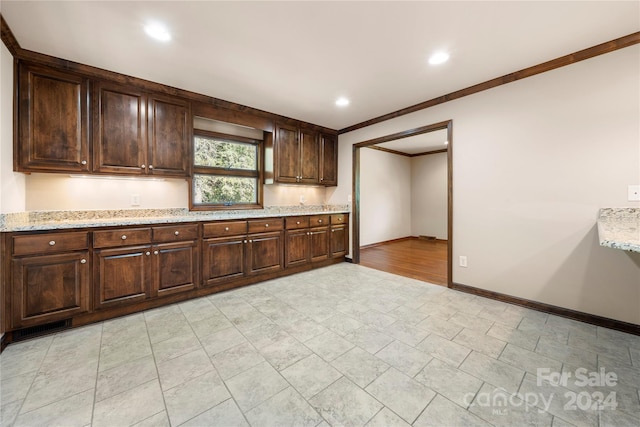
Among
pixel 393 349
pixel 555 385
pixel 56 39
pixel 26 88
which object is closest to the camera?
pixel 555 385

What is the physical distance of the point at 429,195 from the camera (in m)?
6.99

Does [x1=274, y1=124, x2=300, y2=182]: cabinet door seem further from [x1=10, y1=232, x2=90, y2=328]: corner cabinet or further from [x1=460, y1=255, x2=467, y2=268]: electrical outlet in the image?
[x1=460, y1=255, x2=467, y2=268]: electrical outlet

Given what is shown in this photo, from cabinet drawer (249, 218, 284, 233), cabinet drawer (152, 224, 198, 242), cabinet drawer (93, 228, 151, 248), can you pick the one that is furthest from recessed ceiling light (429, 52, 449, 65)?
cabinet drawer (93, 228, 151, 248)

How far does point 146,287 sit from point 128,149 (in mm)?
1483

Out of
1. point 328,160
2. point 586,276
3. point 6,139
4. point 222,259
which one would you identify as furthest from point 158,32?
point 586,276

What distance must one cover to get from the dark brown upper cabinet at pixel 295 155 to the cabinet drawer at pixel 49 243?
2.39m

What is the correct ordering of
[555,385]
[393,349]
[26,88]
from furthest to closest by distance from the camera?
[26,88], [393,349], [555,385]

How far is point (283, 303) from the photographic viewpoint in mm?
2793

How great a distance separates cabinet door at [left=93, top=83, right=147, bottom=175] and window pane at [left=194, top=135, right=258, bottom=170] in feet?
2.46

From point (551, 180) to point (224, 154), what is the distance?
397cm

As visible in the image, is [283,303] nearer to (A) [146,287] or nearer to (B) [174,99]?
(A) [146,287]

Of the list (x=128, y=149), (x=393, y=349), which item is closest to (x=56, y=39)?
(x=128, y=149)

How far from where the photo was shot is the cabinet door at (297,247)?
3.80m

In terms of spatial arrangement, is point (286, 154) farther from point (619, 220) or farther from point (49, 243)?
point (619, 220)
